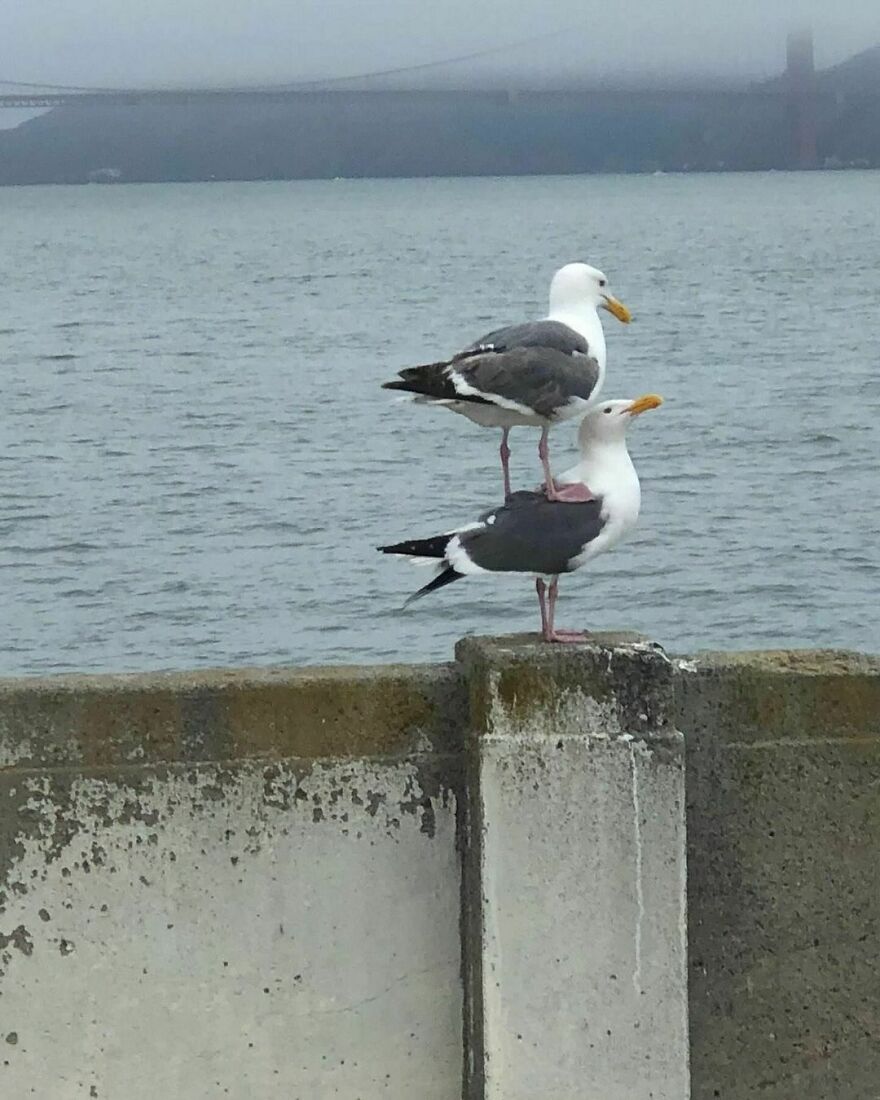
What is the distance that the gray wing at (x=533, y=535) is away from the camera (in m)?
4.88

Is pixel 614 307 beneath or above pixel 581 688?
above

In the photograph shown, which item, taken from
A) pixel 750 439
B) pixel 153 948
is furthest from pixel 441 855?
pixel 750 439

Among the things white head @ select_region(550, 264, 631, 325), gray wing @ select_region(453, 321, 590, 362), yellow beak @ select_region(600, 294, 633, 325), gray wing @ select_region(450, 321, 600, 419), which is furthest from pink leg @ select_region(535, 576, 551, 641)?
yellow beak @ select_region(600, 294, 633, 325)

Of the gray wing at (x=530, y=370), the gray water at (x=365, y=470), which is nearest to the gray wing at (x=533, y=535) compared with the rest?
the gray wing at (x=530, y=370)

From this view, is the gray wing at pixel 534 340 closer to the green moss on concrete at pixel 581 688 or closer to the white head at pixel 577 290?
the white head at pixel 577 290

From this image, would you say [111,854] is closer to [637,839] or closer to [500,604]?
Answer: [637,839]

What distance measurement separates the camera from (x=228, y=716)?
4574 mm

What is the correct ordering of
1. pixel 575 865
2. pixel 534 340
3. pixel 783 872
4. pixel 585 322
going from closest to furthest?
1. pixel 575 865
2. pixel 783 872
3. pixel 534 340
4. pixel 585 322

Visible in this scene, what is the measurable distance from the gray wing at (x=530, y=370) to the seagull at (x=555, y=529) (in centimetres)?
58

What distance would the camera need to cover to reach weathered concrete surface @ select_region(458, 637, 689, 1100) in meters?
4.42

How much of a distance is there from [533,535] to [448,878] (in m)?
0.79

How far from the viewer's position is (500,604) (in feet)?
65.0

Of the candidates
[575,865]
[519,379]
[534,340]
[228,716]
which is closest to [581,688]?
[575,865]

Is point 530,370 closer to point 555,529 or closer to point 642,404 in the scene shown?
point 642,404
